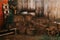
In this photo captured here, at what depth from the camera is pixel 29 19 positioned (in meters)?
2.10

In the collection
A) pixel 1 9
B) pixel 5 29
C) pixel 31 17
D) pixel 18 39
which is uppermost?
pixel 1 9

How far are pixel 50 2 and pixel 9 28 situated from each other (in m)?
0.76

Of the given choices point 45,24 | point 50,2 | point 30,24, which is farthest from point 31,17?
point 50,2

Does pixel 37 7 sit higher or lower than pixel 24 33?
higher

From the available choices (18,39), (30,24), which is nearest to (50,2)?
(30,24)

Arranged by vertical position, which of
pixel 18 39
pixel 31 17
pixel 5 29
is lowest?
pixel 18 39

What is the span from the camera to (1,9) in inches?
82.8

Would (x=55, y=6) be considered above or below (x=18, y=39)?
above

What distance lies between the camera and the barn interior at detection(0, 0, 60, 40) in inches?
81.6

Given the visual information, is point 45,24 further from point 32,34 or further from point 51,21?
point 32,34

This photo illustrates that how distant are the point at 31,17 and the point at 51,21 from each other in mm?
317

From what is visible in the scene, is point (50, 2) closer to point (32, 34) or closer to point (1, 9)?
point (32, 34)

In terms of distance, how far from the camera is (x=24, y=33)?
212cm

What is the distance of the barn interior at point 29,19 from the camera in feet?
6.80
